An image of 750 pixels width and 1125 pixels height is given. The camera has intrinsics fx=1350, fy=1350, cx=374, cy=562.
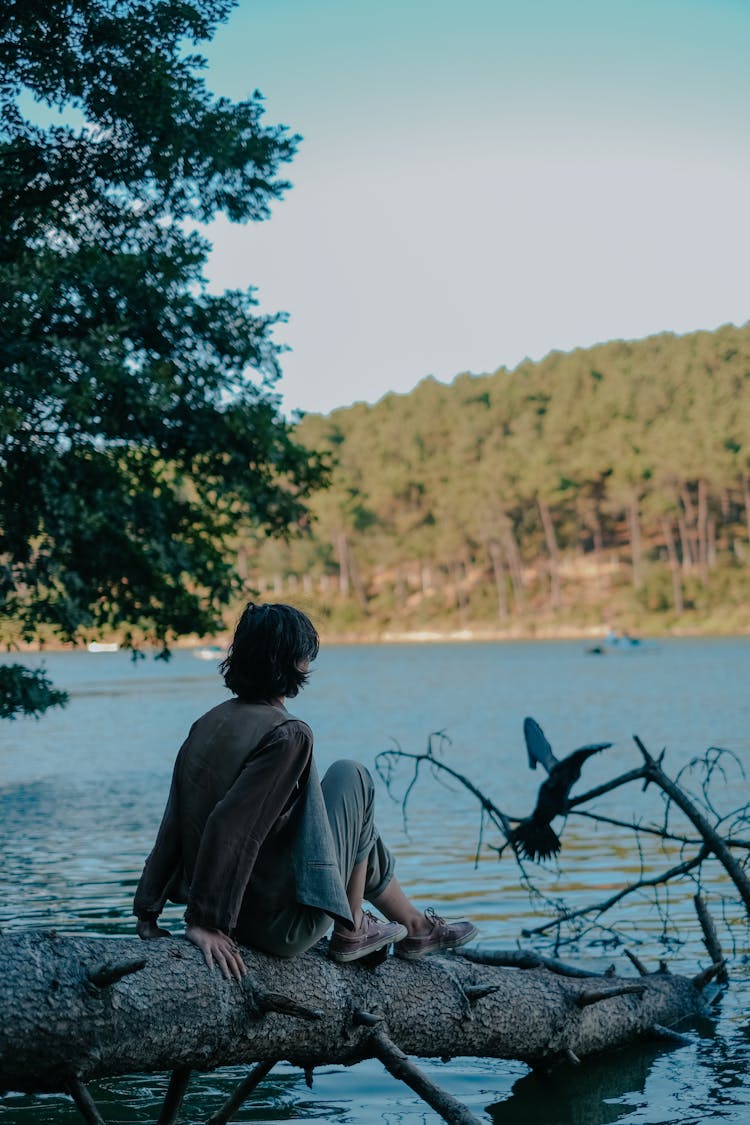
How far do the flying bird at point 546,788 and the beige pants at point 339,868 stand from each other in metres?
1.76

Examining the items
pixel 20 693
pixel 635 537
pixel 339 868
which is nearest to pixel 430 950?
pixel 339 868

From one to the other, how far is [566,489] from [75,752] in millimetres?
91309

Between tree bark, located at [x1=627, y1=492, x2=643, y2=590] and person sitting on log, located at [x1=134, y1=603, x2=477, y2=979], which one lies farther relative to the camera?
tree bark, located at [x1=627, y1=492, x2=643, y2=590]

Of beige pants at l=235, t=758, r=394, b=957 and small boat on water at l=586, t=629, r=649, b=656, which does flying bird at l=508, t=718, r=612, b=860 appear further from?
small boat on water at l=586, t=629, r=649, b=656

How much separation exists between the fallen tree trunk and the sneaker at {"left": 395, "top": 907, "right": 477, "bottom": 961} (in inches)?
2.2

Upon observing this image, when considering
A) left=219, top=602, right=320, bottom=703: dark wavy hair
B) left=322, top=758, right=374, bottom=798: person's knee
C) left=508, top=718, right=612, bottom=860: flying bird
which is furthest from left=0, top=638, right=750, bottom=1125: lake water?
left=219, top=602, right=320, bottom=703: dark wavy hair

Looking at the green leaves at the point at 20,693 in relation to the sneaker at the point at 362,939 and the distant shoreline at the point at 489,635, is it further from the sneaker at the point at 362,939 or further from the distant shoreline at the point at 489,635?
the distant shoreline at the point at 489,635

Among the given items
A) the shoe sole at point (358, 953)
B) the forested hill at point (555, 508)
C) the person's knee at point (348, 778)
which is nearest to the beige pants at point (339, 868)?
the person's knee at point (348, 778)

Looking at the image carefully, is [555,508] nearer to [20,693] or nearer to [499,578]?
[499,578]

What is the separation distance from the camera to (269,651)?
431cm

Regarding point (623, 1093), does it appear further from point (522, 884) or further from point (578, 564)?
point (578, 564)

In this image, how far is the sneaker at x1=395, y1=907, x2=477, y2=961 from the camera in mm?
5105

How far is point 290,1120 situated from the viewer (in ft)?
20.1

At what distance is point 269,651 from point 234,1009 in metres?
1.15
